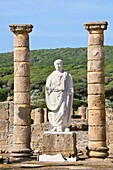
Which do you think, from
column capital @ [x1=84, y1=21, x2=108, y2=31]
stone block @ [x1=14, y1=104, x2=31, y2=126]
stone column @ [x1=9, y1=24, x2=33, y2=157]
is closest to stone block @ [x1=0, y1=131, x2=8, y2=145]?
stone column @ [x1=9, y1=24, x2=33, y2=157]

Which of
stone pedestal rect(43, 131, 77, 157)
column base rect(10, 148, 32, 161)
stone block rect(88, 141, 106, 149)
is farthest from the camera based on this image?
column base rect(10, 148, 32, 161)

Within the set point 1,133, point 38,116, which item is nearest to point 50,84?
point 1,133

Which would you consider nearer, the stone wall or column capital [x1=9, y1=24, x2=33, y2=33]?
column capital [x1=9, y1=24, x2=33, y2=33]

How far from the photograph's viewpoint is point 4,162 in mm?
22562

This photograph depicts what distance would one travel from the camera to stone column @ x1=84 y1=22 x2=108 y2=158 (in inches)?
915

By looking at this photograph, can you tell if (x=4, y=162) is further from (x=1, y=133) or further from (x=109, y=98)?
(x=109, y=98)

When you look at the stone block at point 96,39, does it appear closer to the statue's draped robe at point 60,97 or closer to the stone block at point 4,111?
the statue's draped robe at point 60,97

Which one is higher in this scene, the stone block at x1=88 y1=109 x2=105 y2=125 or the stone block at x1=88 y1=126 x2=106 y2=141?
the stone block at x1=88 y1=109 x2=105 y2=125

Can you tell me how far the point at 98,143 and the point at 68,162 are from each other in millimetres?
1446

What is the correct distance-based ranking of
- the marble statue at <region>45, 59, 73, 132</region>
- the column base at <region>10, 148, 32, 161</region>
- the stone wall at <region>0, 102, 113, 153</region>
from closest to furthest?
the marble statue at <region>45, 59, 73, 132</region> < the column base at <region>10, 148, 32, 161</region> < the stone wall at <region>0, 102, 113, 153</region>

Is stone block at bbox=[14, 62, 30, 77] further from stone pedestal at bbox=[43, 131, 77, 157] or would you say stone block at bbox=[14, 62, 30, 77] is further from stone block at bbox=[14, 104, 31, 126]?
stone pedestal at bbox=[43, 131, 77, 157]

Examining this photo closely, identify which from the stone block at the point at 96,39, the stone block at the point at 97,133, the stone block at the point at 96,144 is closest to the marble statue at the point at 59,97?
the stone block at the point at 97,133

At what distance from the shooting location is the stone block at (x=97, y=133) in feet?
76.4

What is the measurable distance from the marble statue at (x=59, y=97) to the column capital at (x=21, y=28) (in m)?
1.51
